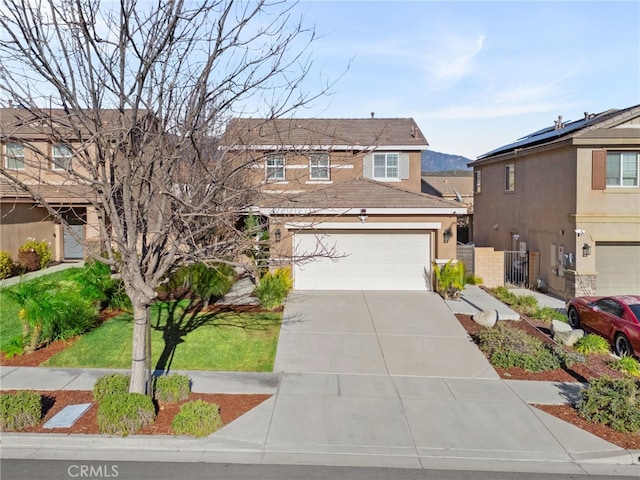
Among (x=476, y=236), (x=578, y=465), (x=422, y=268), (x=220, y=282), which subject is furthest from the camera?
(x=476, y=236)

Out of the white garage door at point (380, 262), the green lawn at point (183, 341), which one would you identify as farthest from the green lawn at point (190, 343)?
the white garage door at point (380, 262)

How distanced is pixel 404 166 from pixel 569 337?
13.5 metres

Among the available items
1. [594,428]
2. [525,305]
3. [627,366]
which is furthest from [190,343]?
[525,305]

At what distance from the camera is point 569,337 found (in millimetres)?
11453

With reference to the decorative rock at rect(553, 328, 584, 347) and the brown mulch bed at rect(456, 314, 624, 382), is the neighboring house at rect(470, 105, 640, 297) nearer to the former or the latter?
the decorative rock at rect(553, 328, 584, 347)

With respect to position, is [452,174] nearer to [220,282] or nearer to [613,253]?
[613,253]

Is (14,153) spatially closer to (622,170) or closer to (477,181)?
(622,170)

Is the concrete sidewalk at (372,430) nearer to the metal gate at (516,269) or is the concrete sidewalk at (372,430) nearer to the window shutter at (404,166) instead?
the metal gate at (516,269)

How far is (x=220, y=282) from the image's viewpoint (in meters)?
13.7

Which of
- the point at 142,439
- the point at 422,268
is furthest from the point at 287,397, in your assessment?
the point at 422,268

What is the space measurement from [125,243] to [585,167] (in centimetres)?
1583

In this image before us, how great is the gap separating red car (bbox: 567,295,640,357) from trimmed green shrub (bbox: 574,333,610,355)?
44 centimetres

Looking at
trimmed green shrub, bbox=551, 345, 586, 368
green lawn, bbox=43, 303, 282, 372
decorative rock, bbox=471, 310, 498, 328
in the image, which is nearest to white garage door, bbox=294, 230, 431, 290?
decorative rock, bbox=471, 310, 498, 328

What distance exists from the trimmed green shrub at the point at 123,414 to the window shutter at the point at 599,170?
1609 centimetres
